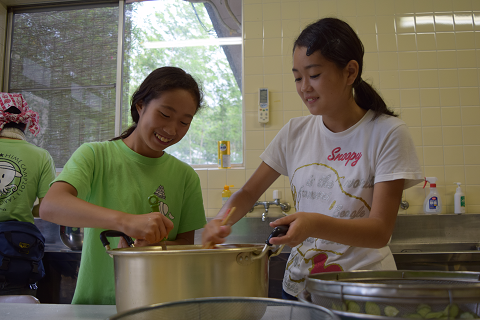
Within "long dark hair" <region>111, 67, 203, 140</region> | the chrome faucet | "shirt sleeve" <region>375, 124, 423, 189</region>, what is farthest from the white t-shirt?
the chrome faucet

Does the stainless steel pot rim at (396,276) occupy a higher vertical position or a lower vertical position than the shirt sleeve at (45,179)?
lower

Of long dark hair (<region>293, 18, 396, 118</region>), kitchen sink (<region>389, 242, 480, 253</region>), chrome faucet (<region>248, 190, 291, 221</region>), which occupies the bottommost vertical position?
kitchen sink (<region>389, 242, 480, 253</region>)

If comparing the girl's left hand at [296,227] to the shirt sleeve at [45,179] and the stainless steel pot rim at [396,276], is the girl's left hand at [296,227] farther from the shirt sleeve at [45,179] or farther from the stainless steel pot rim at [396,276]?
the shirt sleeve at [45,179]

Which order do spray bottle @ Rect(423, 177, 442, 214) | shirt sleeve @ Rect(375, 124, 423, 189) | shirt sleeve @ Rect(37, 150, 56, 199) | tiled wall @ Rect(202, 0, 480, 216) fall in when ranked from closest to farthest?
shirt sleeve @ Rect(375, 124, 423, 189)
shirt sleeve @ Rect(37, 150, 56, 199)
spray bottle @ Rect(423, 177, 442, 214)
tiled wall @ Rect(202, 0, 480, 216)

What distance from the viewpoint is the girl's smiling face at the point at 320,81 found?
1004 millimetres

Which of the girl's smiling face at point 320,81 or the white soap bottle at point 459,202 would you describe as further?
the white soap bottle at point 459,202

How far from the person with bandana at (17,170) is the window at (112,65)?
93 centimetres

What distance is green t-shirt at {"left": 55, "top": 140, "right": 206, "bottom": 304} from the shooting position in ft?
3.33

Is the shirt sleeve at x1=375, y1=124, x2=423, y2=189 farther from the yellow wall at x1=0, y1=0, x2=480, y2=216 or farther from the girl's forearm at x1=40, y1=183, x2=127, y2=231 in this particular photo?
the yellow wall at x1=0, y1=0, x2=480, y2=216

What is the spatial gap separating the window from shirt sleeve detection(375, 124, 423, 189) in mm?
1924

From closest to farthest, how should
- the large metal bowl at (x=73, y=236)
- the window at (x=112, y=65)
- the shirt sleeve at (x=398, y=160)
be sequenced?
the shirt sleeve at (x=398, y=160), the large metal bowl at (x=73, y=236), the window at (x=112, y=65)

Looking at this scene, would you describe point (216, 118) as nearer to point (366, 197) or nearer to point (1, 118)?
point (1, 118)

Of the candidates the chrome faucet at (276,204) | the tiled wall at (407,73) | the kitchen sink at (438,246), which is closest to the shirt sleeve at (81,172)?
the chrome faucet at (276,204)

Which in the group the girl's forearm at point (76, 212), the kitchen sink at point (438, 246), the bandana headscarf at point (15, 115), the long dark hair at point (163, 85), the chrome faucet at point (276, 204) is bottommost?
the kitchen sink at point (438, 246)
